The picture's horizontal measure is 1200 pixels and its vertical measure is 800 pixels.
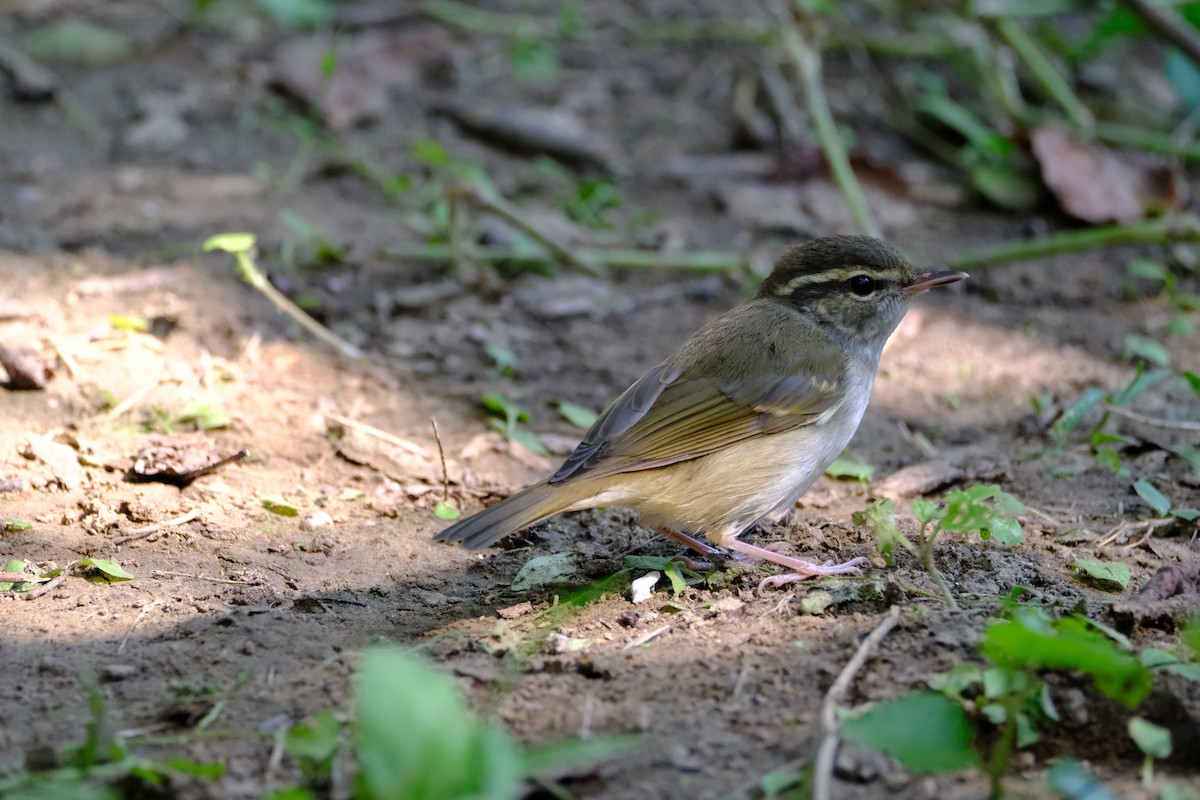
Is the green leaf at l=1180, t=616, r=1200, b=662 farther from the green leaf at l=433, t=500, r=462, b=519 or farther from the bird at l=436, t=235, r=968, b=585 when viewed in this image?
the green leaf at l=433, t=500, r=462, b=519

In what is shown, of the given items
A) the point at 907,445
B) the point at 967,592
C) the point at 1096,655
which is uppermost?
the point at 1096,655

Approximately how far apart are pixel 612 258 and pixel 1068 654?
190 inches

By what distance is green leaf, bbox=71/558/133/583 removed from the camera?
13.0 feet

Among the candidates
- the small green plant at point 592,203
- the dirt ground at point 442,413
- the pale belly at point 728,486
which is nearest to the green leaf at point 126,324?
the dirt ground at point 442,413

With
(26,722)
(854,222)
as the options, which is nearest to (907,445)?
(854,222)

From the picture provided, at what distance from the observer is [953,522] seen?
354 cm

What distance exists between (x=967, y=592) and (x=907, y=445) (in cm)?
183

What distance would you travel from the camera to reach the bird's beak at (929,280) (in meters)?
4.91

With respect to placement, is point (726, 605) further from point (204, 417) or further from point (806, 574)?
point (204, 417)

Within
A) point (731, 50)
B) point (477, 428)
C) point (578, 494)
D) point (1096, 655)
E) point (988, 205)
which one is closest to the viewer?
point (1096, 655)

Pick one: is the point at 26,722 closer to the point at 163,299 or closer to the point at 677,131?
the point at 163,299

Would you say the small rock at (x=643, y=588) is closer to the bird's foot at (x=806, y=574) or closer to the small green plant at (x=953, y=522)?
the bird's foot at (x=806, y=574)

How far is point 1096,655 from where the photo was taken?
2684 mm

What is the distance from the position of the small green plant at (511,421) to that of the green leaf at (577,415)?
18 centimetres
